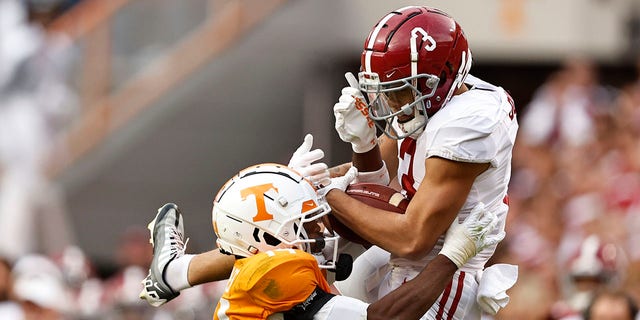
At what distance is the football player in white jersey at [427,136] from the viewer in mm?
4570

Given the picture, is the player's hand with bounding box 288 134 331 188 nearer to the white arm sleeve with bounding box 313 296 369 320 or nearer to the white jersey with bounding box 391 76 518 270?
the white jersey with bounding box 391 76 518 270

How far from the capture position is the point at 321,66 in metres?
13.0

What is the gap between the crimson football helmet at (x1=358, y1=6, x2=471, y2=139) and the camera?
15.3 ft

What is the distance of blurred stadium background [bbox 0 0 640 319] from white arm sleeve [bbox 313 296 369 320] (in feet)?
22.5

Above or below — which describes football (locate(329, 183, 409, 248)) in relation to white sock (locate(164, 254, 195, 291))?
below

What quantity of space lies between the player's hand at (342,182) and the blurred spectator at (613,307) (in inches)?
83.1

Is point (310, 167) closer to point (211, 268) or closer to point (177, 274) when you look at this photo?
point (211, 268)

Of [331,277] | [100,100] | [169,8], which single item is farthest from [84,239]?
[331,277]

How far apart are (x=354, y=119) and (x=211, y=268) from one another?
2.65ft

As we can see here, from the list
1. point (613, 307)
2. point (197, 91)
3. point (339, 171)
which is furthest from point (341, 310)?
point (197, 91)

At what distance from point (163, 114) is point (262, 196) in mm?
8607

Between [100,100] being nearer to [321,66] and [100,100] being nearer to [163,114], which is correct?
[163,114]

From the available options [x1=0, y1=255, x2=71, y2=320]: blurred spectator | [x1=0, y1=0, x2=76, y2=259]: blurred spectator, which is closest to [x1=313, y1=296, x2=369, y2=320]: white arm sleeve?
[x1=0, y1=255, x2=71, y2=320]: blurred spectator

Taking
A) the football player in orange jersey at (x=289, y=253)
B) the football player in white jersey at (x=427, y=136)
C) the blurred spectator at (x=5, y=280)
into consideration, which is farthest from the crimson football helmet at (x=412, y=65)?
the blurred spectator at (x=5, y=280)
